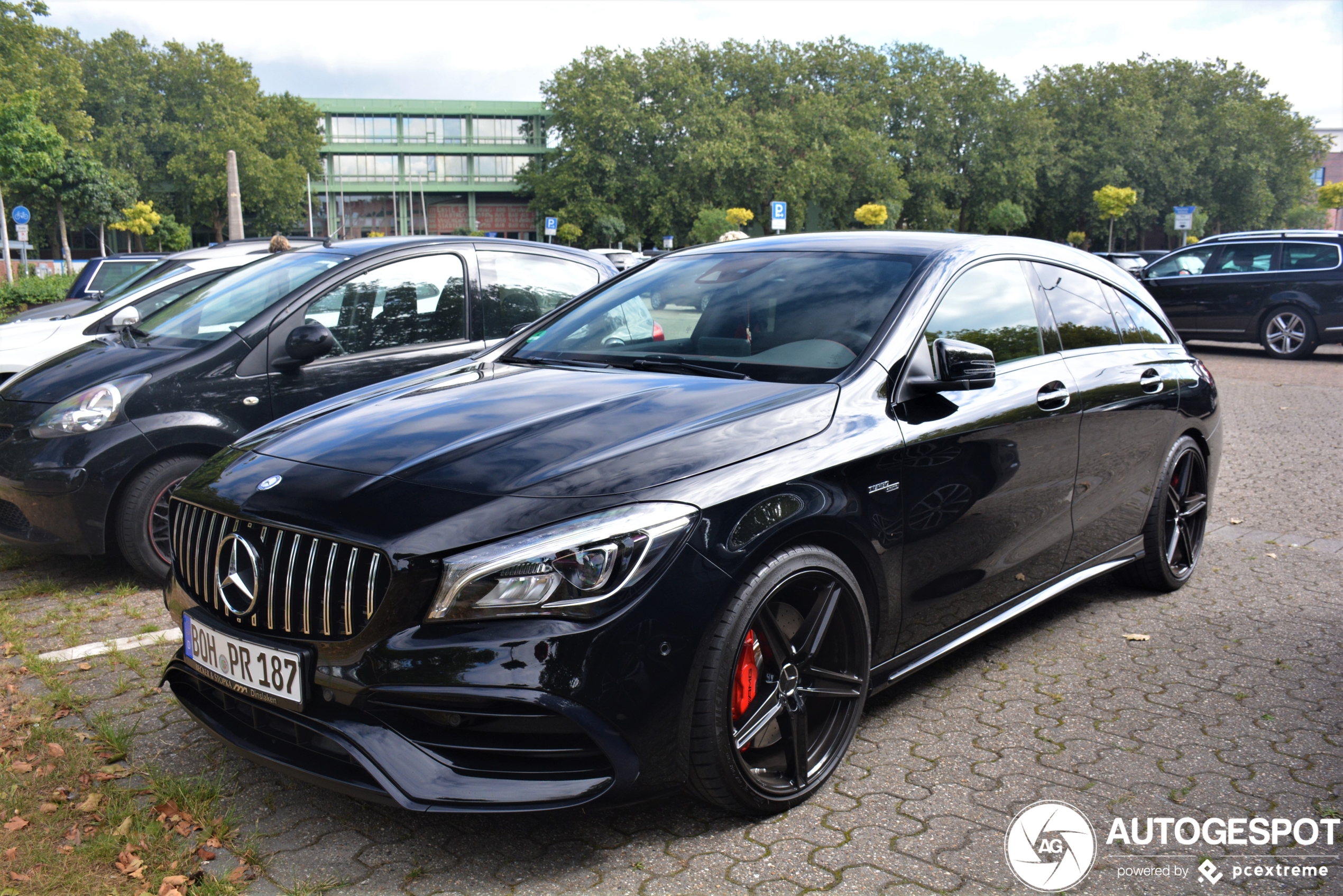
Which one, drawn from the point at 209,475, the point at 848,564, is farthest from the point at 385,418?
the point at 848,564

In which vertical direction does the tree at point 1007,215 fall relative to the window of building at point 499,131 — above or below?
below

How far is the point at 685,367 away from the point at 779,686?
3.83 ft

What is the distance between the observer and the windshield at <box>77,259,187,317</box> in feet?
33.6

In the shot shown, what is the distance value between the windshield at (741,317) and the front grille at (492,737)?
4.57 ft

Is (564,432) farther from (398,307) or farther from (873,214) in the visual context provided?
(873,214)

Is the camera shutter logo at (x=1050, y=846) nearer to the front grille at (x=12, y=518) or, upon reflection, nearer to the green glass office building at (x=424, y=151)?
the front grille at (x=12, y=518)

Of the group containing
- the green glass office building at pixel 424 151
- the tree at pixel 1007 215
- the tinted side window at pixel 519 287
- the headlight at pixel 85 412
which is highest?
the green glass office building at pixel 424 151

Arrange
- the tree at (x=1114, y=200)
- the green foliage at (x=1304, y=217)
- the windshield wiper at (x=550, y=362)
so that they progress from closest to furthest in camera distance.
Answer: the windshield wiper at (x=550, y=362) → the tree at (x=1114, y=200) → the green foliage at (x=1304, y=217)

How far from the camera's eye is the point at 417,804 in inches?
94.3

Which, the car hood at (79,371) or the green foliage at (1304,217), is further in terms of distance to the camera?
the green foliage at (1304,217)

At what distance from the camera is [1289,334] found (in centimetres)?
1703

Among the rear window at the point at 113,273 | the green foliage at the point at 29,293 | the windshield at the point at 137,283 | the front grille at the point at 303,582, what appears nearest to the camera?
the front grille at the point at 303,582

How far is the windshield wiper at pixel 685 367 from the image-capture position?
11.2 feet

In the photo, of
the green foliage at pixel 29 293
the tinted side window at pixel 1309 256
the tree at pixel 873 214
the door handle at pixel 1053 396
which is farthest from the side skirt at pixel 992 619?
the tree at pixel 873 214
